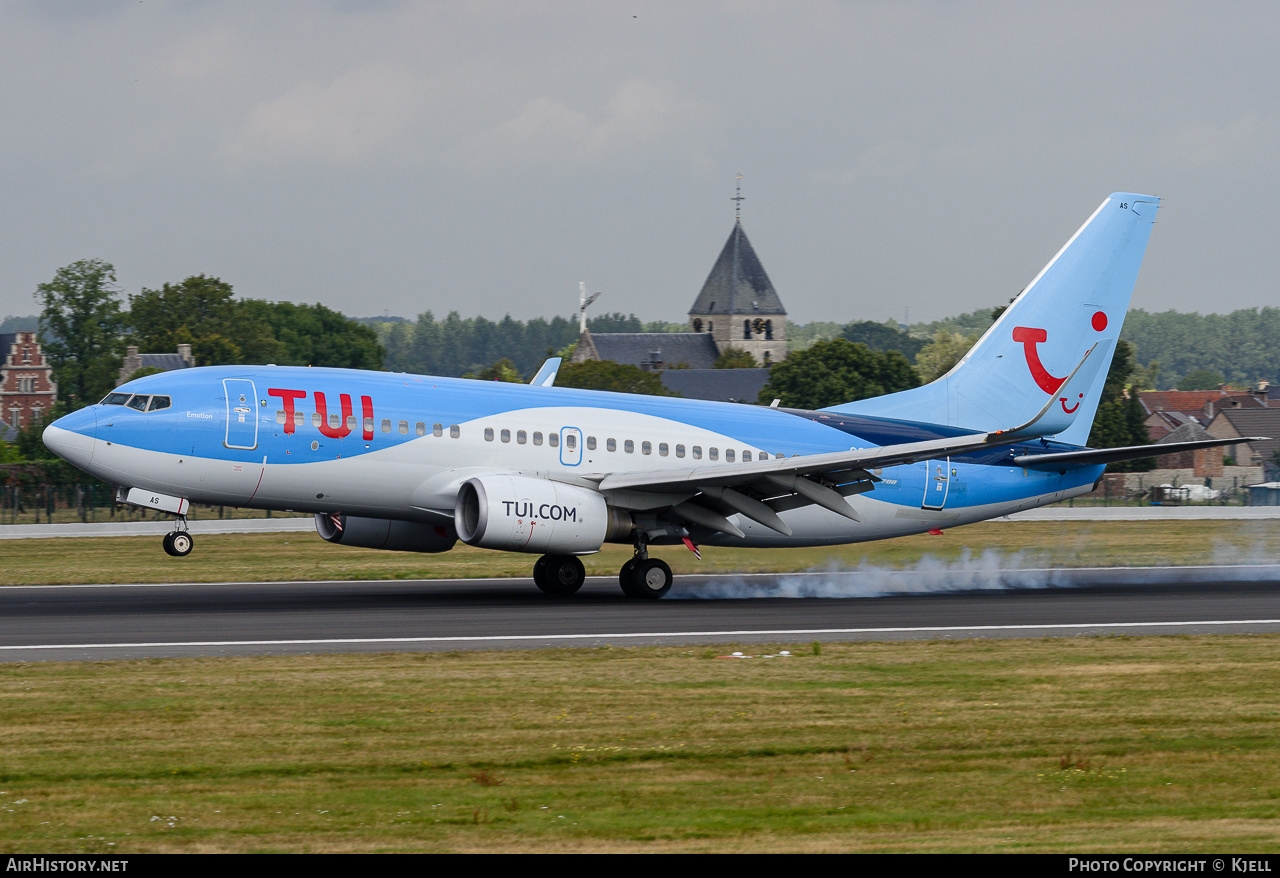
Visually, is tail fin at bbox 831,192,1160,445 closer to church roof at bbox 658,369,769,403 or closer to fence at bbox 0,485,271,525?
fence at bbox 0,485,271,525

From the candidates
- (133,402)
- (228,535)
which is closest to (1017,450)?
(133,402)

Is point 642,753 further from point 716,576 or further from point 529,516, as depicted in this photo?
point 716,576

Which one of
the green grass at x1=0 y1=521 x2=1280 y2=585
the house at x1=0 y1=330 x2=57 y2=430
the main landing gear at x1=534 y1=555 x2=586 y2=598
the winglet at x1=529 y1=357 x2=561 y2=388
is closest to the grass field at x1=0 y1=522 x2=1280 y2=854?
the main landing gear at x1=534 y1=555 x2=586 y2=598

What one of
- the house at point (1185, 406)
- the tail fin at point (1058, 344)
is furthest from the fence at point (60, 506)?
the house at point (1185, 406)

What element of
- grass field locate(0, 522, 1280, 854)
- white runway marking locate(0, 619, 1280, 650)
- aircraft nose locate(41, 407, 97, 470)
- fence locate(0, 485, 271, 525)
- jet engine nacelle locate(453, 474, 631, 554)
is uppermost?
aircraft nose locate(41, 407, 97, 470)

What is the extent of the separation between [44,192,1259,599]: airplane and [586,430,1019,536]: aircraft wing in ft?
0.17

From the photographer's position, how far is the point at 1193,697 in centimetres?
1570

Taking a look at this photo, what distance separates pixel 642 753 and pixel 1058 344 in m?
22.5

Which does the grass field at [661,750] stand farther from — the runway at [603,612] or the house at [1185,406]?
the house at [1185,406]

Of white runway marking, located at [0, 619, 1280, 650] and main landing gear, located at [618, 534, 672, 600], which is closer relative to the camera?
white runway marking, located at [0, 619, 1280, 650]

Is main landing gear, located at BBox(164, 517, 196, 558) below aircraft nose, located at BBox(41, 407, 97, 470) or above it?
below

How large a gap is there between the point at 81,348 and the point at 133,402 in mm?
128798

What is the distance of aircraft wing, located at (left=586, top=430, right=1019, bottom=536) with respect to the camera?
86.3 ft

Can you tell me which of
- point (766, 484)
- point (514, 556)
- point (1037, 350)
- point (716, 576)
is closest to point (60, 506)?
point (514, 556)
